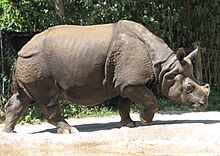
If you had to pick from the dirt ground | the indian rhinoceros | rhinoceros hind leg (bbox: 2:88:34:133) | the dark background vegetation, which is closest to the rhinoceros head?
the indian rhinoceros

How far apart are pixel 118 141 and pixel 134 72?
1.24 m

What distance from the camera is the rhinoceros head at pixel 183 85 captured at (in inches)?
314

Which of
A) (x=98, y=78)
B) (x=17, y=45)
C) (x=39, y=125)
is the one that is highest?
(x=98, y=78)

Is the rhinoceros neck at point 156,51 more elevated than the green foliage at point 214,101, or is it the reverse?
the rhinoceros neck at point 156,51

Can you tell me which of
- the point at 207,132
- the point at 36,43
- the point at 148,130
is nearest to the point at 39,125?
the point at 36,43

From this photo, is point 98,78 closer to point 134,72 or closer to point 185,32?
point 134,72

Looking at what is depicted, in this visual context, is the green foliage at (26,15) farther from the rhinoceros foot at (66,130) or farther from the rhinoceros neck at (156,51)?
the rhinoceros foot at (66,130)

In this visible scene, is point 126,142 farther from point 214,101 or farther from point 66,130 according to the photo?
point 214,101

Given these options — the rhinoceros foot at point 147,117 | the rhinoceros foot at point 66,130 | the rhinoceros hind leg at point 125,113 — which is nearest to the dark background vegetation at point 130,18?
the rhinoceros hind leg at point 125,113

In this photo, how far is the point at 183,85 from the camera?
7.98 meters

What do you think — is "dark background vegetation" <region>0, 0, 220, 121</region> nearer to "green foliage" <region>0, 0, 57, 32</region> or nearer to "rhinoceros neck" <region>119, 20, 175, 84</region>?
"green foliage" <region>0, 0, 57, 32</region>

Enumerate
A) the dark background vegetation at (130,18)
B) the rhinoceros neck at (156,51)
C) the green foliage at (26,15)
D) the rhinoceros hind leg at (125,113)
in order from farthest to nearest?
the green foliage at (26,15) < the dark background vegetation at (130,18) < the rhinoceros hind leg at (125,113) < the rhinoceros neck at (156,51)

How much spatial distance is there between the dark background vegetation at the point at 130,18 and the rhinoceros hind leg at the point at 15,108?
10.2 ft

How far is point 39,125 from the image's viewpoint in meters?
10.5
